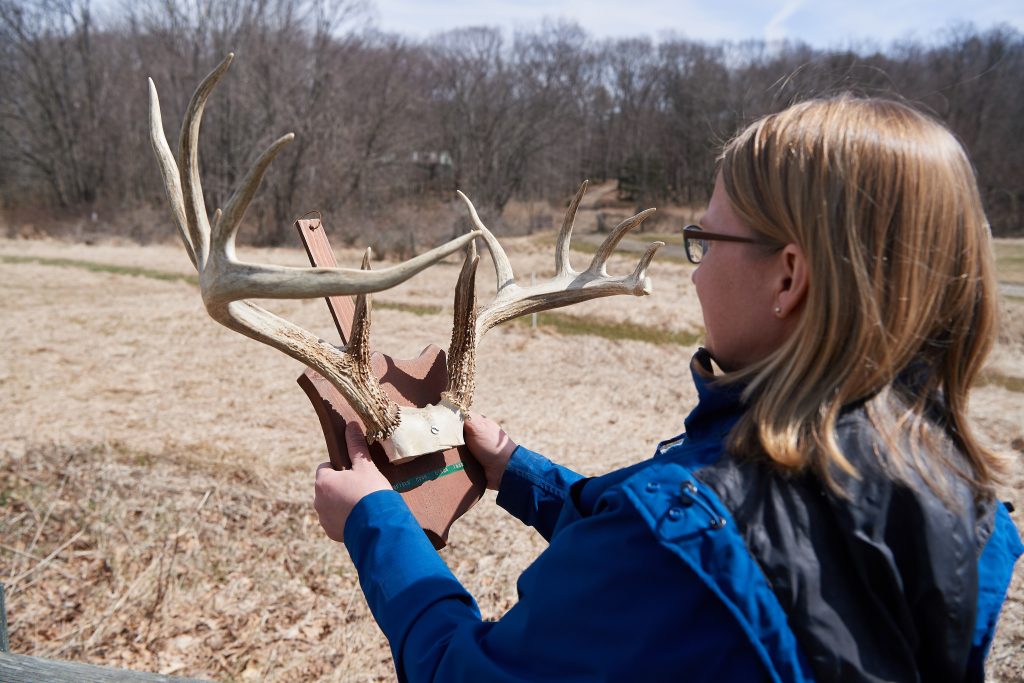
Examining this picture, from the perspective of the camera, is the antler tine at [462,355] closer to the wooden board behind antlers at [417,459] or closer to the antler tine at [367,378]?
the wooden board behind antlers at [417,459]

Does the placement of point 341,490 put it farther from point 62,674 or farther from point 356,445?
point 62,674

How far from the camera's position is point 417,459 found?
85.3 inches

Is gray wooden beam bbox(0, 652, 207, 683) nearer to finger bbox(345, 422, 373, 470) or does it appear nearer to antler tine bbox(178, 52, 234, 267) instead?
finger bbox(345, 422, 373, 470)

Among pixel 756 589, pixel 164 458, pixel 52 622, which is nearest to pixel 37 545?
pixel 52 622

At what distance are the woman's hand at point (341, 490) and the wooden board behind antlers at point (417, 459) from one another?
15 cm

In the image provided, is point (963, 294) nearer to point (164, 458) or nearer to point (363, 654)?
point (363, 654)

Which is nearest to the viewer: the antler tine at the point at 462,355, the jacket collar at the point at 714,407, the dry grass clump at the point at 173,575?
the jacket collar at the point at 714,407

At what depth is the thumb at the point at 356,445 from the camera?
1.92 m

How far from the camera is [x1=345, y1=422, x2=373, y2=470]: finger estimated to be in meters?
1.93

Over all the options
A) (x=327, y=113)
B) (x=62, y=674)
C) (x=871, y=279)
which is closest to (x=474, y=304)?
(x=871, y=279)

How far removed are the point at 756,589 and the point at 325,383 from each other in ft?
4.63

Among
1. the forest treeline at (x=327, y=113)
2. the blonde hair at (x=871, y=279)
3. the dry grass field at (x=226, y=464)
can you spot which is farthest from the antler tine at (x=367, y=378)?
the forest treeline at (x=327, y=113)

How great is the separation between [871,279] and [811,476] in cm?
31

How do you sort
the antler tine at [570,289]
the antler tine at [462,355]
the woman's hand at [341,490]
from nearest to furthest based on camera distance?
the woman's hand at [341,490]
the antler tine at [462,355]
the antler tine at [570,289]
